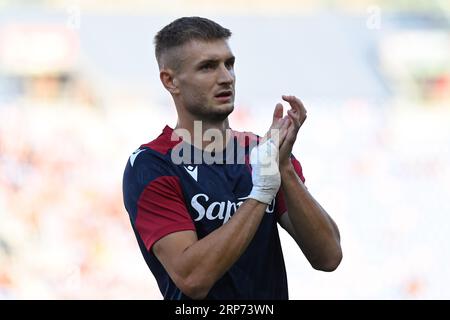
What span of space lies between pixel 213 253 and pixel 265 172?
39 cm

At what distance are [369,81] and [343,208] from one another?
1.32 m

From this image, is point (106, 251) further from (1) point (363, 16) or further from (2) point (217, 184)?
(2) point (217, 184)

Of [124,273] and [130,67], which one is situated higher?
[130,67]

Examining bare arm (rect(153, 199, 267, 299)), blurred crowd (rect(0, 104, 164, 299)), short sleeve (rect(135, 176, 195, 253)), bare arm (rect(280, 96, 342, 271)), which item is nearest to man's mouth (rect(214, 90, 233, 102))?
bare arm (rect(280, 96, 342, 271))

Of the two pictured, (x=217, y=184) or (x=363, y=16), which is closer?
(x=217, y=184)

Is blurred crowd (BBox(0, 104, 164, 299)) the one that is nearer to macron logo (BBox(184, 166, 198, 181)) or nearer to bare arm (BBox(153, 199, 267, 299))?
macron logo (BBox(184, 166, 198, 181))

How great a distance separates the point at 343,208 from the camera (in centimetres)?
832

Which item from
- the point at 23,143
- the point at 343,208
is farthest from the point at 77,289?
the point at 343,208

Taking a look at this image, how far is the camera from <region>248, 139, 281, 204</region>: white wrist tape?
10.7 feet

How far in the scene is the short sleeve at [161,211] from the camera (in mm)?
3340

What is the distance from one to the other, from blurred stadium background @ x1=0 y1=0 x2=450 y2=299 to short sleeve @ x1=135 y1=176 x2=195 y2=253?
470 centimetres

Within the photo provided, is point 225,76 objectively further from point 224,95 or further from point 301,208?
point 301,208

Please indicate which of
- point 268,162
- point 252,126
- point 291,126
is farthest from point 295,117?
point 252,126

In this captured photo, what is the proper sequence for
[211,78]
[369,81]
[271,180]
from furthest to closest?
[369,81] < [211,78] < [271,180]
